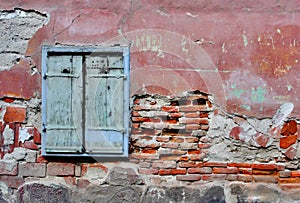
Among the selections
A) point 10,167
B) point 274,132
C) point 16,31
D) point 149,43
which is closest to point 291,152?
point 274,132

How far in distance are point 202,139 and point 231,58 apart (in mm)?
658

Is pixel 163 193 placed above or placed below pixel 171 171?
below

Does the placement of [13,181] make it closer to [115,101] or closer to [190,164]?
[115,101]

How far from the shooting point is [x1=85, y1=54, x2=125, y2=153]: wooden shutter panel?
3803 millimetres

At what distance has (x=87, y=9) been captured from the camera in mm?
3854

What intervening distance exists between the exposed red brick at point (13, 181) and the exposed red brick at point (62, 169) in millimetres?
255

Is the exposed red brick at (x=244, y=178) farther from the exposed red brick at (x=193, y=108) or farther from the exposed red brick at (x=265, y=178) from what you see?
the exposed red brick at (x=193, y=108)

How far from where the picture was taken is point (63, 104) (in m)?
3.81

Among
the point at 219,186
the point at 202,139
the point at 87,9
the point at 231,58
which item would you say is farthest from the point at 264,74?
the point at 87,9

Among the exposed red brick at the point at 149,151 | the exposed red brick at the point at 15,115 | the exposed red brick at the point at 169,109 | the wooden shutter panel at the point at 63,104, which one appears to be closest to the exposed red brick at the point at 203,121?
the exposed red brick at the point at 169,109

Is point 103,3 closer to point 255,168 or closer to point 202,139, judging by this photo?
point 202,139

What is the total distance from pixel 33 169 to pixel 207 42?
1671 mm

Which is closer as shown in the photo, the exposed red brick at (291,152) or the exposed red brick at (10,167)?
the exposed red brick at (291,152)

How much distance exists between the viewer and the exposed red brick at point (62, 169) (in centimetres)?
389
